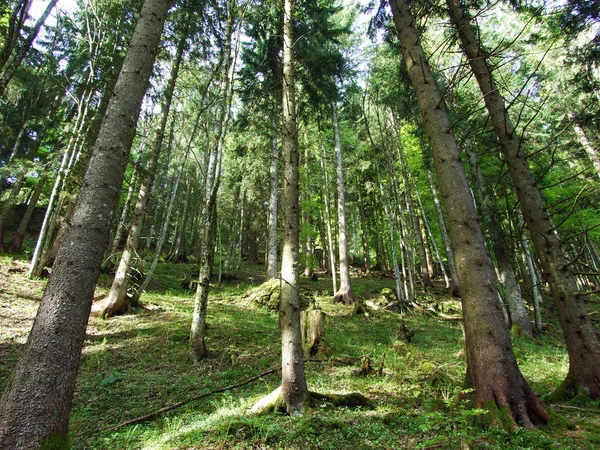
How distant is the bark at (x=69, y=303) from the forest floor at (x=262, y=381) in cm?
121

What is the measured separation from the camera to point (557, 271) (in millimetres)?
4402

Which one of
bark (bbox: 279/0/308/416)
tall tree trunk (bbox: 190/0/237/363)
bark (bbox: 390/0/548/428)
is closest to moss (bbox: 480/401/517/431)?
bark (bbox: 390/0/548/428)

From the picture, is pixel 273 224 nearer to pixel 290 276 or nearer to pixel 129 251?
pixel 129 251

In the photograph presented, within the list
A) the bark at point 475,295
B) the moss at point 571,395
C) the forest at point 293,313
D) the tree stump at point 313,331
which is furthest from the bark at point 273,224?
the moss at point 571,395

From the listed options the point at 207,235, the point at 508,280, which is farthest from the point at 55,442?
the point at 508,280

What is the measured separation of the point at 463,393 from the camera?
3746 millimetres

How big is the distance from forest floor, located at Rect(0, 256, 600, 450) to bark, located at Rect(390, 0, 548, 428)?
0.28 meters

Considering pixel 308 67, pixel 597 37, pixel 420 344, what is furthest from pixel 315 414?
pixel 597 37

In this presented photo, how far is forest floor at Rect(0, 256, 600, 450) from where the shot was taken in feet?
9.98

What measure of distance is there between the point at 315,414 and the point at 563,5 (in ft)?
37.2

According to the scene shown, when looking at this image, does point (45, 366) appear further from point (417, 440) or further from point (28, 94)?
point (28, 94)

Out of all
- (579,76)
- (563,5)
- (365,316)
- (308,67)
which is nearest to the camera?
(563,5)

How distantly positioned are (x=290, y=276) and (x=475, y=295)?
2.28 meters

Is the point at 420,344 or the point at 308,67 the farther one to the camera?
the point at 308,67
